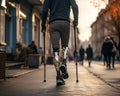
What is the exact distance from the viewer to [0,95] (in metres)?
7.53

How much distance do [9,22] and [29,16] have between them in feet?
27.3

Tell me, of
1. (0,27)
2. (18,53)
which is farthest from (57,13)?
(18,53)

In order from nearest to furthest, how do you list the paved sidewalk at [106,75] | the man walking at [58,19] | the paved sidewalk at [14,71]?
the man walking at [58,19]
the paved sidewalk at [106,75]
the paved sidewalk at [14,71]

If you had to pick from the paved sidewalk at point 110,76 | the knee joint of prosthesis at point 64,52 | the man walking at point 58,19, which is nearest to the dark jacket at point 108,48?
the paved sidewalk at point 110,76

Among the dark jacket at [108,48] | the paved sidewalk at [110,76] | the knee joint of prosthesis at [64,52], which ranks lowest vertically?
the paved sidewalk at [110,76]

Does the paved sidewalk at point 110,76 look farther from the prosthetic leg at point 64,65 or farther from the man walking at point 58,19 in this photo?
the man walking at point 58,19

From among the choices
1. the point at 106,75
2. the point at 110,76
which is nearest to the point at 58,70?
the point at 110,76

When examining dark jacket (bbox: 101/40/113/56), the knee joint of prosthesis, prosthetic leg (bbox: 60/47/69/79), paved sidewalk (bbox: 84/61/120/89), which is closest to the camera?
prosthetic leg (bbox: 60/47/69/79)

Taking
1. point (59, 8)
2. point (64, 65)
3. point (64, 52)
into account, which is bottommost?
point (64, 65)

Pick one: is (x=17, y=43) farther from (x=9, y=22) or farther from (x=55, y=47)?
(x=55, y=47)

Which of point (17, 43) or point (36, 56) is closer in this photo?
point (36, 56)

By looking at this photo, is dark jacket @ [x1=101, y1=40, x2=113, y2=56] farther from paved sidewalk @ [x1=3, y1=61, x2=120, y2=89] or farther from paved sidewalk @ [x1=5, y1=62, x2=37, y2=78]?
paved sidewalk @ [x1=3, y1=61, x2=120, y2=89]

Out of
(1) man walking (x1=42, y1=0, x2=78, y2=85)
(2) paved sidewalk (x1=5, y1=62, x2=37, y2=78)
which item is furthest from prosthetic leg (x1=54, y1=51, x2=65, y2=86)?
(2) paved sidewalk (x1=5, y1=62, x2=37, y2=78)

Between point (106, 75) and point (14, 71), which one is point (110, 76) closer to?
point (106, 75)
